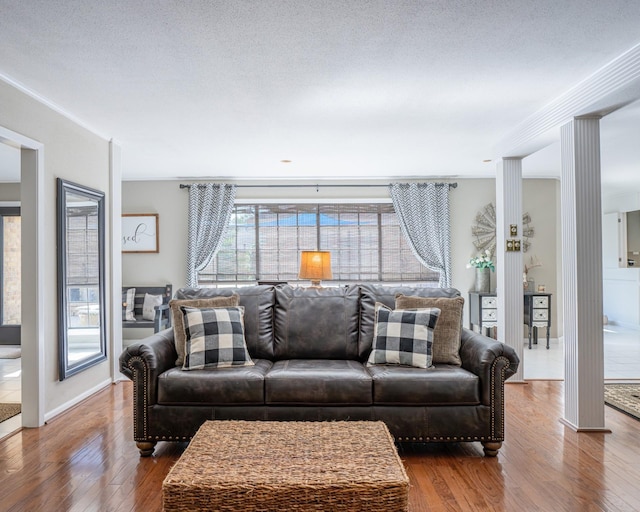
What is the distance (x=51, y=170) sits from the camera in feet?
12.8

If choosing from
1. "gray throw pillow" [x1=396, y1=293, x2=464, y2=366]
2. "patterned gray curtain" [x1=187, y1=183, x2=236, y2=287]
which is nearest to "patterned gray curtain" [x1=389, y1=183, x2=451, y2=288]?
"patterned gray curtain" [x1=187, y1=183, x2=236, y2=287]

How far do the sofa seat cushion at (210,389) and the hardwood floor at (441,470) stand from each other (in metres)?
0.39

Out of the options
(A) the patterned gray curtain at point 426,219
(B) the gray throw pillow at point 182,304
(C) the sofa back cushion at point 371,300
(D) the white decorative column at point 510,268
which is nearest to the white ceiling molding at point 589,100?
(D) the white decorative column at point 510,268

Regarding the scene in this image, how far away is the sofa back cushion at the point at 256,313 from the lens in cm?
363

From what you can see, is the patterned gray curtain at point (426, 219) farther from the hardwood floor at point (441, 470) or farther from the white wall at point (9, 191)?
the white wall at point (9, 191)

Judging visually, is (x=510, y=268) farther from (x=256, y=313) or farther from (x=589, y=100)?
(x=256, y=313)

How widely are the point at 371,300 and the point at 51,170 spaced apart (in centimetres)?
274

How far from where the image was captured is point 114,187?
5.03m

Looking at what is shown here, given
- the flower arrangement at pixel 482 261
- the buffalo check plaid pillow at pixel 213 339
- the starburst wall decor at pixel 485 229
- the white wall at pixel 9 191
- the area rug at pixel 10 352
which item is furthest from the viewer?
the white wall at pixel 9 191

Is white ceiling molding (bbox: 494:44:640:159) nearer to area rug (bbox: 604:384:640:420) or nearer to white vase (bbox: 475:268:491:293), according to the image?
area rug (bbox: 604:384:640:420)

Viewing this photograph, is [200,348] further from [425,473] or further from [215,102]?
[215,102]

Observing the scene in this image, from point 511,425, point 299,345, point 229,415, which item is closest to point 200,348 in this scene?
point 229,415

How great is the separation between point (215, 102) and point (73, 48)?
3.90 feet

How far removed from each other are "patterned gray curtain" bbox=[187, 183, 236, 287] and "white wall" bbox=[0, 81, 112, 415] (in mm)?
2678
